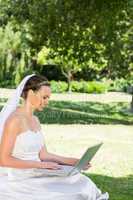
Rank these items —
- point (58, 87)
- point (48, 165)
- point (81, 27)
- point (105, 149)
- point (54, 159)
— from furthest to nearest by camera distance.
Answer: point (58, 87) < point (81, 27) < point (105, 149) < point (54, 159) < point (48, 165)

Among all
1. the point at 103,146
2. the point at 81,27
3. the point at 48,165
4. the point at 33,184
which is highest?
the point at 81,27

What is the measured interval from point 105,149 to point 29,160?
9.62 meters

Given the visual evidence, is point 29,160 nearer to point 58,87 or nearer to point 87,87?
point 58,87

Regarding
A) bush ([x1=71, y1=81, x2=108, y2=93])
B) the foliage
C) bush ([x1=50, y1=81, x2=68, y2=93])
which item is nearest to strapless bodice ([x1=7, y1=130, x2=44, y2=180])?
the foliage

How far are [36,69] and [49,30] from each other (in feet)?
107

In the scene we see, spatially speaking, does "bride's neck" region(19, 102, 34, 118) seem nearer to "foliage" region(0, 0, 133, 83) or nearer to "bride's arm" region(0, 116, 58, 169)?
"bride's arm" region(0, 116, 58, 169)

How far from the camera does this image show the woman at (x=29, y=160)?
17.8 feet

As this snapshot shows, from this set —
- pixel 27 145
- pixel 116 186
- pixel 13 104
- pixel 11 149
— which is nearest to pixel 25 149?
pixel 27 145

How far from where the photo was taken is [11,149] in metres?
5.41

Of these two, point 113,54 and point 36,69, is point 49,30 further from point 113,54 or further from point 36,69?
point 36,69

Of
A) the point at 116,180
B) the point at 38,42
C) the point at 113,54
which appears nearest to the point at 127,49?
the point at 113,54

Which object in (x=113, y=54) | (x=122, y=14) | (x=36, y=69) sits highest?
(x=122, y=14)

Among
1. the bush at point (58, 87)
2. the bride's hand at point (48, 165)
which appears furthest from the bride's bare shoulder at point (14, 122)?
the bush at point (58, 87)

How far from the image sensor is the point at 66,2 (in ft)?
73.8
